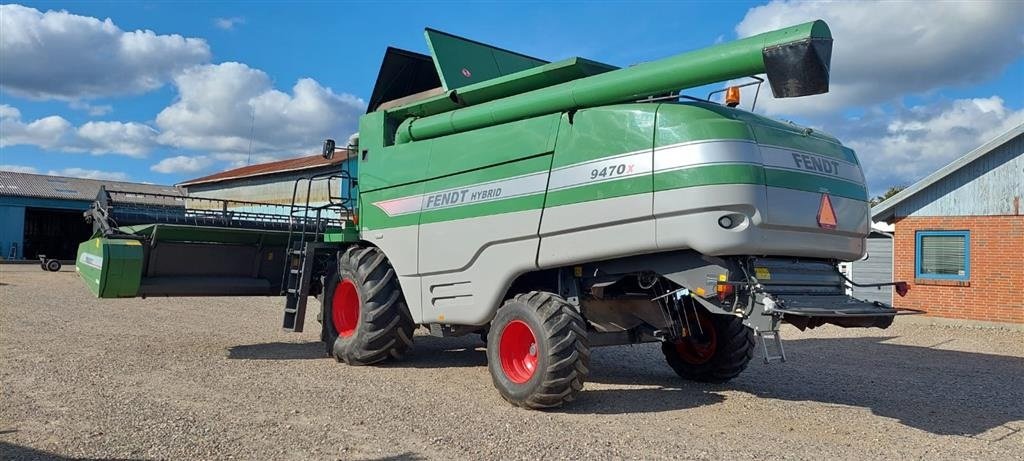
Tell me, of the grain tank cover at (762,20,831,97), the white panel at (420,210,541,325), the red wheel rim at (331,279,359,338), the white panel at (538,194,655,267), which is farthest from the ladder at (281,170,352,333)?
the grain tank cover at (762,20,831,97)

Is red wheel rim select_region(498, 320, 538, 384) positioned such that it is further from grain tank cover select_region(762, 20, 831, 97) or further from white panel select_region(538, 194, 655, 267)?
grain tank cover select_region(762, 20, 831, 97)

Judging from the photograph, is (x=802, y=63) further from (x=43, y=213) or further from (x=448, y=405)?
(x=43, y=213)

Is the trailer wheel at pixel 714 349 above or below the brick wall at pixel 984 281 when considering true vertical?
below

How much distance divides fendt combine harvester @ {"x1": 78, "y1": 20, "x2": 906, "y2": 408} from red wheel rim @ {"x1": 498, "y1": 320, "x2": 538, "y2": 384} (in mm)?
14

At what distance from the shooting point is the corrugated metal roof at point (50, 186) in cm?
3978

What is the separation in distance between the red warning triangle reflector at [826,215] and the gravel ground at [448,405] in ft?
5.39

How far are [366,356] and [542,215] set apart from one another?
310 cm

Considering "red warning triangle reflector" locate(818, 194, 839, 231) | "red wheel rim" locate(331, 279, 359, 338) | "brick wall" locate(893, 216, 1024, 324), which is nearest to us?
"red warning triangle reflector" locate(818, 194, 839, 231)

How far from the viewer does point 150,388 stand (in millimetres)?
7043

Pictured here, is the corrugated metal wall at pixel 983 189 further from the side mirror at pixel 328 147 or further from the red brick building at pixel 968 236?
the side mirror at pixel 328 147

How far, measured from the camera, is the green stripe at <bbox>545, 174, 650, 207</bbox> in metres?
5.95

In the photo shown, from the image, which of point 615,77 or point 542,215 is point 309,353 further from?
point 615,77

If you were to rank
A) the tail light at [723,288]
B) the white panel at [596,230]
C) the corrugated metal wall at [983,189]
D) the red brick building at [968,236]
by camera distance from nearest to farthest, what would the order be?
1. the tail light at [723,288]
2. the white panel at [596,230]
3. the red brick building at [968,236]
4. the corrugated metal wall at [983,189]

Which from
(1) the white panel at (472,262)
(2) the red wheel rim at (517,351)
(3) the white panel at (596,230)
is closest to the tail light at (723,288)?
(3) the white panel at (596,230)
